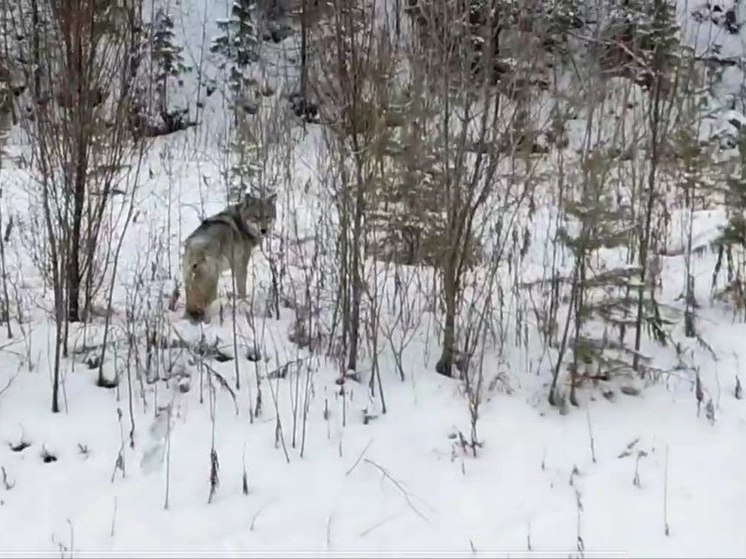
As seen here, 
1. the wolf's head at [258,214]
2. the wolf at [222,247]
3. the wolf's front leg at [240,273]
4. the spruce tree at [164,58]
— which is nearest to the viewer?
the wolf at [222,247]

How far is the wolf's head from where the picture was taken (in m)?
6.52

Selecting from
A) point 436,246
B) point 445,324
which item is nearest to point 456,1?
point 436,246

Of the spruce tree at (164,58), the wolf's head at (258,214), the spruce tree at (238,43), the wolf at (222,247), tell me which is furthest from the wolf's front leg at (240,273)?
the spruce tree at (238,43)

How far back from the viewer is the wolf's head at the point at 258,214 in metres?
6.52

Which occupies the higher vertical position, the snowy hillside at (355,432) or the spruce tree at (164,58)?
the spruce tree at (164,58)

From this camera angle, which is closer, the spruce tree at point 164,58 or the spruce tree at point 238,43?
the spruce tree at point 164,58

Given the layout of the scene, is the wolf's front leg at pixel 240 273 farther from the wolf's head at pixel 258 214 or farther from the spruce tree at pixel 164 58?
the spruce tree at pixel 164 58

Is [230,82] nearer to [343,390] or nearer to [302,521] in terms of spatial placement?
[343,390]

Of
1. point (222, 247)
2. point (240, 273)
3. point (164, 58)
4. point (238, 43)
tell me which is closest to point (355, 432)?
point (240, 273)

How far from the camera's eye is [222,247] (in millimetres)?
6191

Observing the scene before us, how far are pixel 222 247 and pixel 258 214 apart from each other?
511mm

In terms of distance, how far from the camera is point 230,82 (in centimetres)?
1538

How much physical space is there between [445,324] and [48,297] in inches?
105

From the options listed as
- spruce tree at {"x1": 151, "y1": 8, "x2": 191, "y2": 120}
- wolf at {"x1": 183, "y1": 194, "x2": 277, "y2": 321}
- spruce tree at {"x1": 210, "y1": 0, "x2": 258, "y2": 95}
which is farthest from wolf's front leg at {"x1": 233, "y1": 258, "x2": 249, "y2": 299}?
spruce tree at {"x1": 210, "y1": 0, "x2": 258, "y2": 95}
